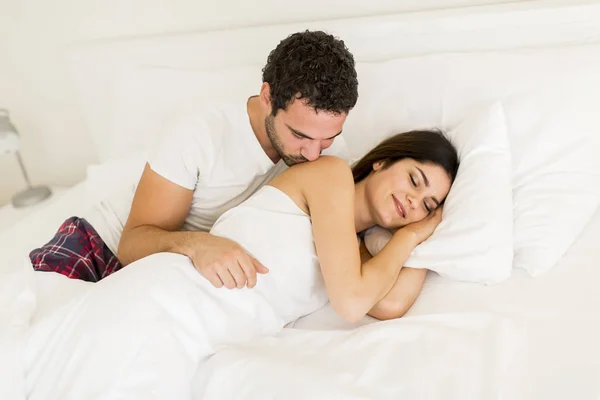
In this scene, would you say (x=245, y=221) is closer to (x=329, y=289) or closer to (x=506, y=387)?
(x=329, y=289)

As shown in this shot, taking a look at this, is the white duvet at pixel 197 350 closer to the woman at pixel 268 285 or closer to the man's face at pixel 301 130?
the woman at pixel 268 285

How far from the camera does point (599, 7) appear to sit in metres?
1.46

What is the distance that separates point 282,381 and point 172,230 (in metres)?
0.63

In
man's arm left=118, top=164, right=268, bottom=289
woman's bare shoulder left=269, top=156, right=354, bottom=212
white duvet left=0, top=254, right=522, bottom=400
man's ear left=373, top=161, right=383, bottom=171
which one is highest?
woman's bare shoulder left=269, top=156, right=354, bottom=212

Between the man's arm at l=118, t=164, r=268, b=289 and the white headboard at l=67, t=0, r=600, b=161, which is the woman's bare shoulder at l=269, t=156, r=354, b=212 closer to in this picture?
the man's arm at l=118, t=164, r=268, b=289

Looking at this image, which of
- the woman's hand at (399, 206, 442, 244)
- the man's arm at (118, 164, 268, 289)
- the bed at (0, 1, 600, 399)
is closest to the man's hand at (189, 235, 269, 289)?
the man's arm at (118, 164, 268, 289)

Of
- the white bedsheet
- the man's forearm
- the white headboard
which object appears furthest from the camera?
the white headboard

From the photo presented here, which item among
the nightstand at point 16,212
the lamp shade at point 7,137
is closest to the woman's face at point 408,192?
the nightstand at point 16,212

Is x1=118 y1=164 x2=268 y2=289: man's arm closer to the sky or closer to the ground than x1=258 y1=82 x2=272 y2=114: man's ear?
closer to the ground

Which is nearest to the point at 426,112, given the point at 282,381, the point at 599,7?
the point at 599,7

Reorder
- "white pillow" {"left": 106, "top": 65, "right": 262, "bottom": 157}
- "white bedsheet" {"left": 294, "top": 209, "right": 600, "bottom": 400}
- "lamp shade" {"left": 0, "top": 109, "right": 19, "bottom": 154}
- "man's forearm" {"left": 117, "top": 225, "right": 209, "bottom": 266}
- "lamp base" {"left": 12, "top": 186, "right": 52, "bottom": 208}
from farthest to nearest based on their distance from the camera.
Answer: "lamp base" {"left": 12, "top": 186, "right": 52, "bottom": 208} → "lamp shade" {"left": 0, "top": 109, "right": 19, "bottom": 154} → "white pillow" {"left": 106, "top": 65, "right": 262, "bottom": 157} → "man's forearm" {"left": 117, "top": 225, "right": 209, "bottom": 266} → "white bedsheet" {"left": 294, "top": 209, "right": 600, "bottom": 400}

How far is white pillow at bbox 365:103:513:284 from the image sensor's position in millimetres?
1191

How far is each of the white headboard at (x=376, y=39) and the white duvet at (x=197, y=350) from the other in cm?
93

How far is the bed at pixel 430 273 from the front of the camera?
931 mm
